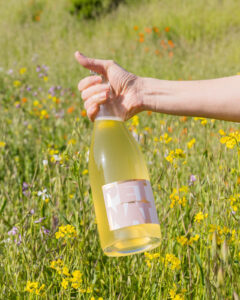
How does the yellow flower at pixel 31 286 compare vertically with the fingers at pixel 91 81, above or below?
below

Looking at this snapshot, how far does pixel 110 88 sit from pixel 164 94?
0.21m

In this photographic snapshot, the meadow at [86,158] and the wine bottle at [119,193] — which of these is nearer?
the wine bottle at [119,193]

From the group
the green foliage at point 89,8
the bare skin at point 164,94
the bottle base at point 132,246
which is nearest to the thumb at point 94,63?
the bare skin at point 164,94

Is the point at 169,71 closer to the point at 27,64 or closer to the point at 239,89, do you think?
the point at 27,64

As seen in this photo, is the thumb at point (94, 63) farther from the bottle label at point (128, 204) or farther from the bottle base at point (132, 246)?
the bottle base at point (132, 246)

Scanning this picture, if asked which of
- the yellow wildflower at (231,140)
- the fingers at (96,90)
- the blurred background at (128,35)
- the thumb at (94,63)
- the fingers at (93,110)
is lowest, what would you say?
the yellow wildflower at (231,140)

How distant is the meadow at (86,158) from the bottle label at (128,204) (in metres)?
0.20

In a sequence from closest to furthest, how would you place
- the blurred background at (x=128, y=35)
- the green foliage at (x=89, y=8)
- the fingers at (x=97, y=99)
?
1. the fingers at (x=97, y=99)
2. the blurred background at (x=128, y=35)
3. the green foliage at (x=89, y=8)

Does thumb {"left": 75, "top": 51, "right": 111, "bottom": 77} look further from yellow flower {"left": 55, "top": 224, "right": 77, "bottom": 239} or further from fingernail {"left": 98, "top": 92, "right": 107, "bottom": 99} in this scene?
yellow flower {"left": 55, "top": 224, "right": 77, "bottom": 239}

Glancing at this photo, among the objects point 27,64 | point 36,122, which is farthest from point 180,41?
point 36,122

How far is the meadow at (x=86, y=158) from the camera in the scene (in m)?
1.42

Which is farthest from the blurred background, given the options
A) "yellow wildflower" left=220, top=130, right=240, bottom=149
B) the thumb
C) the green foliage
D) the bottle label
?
the bottle label

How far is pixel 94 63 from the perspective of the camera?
1.49m

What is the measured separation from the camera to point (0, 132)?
2777 millimetres
